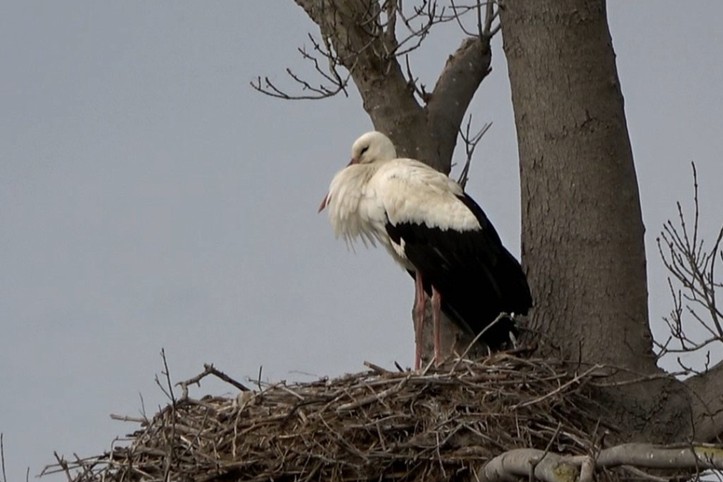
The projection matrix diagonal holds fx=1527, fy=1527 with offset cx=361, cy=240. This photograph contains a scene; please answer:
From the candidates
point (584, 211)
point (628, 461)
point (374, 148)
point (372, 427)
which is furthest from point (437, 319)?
point (628, 461)

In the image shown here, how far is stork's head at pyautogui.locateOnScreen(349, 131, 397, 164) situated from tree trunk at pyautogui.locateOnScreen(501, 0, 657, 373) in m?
1.07

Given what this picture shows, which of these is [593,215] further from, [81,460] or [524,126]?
[81,460]

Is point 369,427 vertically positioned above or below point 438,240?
below

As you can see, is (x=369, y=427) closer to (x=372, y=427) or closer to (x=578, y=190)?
(x=372, y=427)

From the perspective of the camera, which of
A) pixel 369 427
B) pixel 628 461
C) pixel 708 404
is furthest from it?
pixel 708 404

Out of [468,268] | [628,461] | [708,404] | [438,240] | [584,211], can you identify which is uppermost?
[438,240]

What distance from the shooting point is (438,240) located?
23.9 ft

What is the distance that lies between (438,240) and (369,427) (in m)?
1.58

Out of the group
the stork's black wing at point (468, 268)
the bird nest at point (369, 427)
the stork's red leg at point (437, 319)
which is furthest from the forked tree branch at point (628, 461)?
the stork's red leg at point (437, 319)

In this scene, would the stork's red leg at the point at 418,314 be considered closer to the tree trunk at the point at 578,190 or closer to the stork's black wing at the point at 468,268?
the stork's black wing at the point at 468,268

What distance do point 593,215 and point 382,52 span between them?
1.67 meters

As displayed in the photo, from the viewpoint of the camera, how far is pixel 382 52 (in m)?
7.68

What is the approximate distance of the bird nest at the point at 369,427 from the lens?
580 centimetres

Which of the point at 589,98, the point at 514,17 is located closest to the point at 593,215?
the point at 589,98
